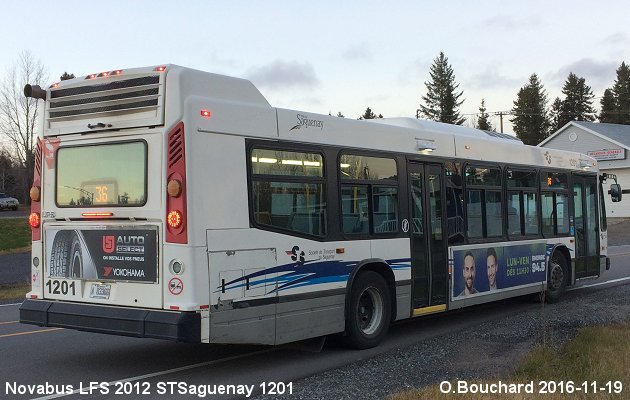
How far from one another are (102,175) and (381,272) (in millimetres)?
3734

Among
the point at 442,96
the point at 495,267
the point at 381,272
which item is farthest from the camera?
the point at 442,96

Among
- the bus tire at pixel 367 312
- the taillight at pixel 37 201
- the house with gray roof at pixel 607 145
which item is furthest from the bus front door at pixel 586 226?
the house with gray roof at pixel 607 145

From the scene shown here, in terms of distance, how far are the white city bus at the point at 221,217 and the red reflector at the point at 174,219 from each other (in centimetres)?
2

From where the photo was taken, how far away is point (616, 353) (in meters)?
7.21

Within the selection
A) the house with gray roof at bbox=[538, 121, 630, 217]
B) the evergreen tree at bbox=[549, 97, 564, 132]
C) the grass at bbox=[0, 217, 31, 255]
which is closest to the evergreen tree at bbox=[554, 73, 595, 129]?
the evergreen tree at bbox=[549, 97, 564, 132]

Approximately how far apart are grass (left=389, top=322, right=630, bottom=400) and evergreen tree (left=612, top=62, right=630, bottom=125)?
8530 centimetres

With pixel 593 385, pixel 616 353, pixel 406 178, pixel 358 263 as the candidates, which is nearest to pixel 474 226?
pixel 406 178

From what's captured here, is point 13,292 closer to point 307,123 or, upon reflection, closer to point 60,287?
point 60,287

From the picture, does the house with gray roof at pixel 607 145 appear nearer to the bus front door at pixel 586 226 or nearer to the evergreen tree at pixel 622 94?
the bus front door at pixel 586 226

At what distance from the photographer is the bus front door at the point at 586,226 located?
1341 cm

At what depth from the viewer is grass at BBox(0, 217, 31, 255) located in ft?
103

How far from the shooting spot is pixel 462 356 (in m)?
7.80

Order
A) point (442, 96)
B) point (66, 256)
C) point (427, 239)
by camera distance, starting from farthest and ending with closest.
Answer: point (442, 96) → point (427, 239) → point (66, 256)

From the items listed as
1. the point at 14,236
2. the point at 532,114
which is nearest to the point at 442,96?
the point at 532,114
